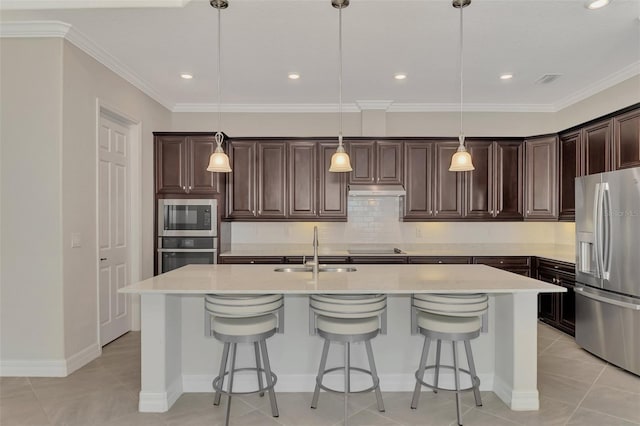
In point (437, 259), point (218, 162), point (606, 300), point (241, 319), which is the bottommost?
point (606, 300)

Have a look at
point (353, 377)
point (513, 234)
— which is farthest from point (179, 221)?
point (513, 234)

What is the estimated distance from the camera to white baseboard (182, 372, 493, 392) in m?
2.73

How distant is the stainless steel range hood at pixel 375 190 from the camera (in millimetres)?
4621

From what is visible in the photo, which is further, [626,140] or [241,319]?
[626,140]

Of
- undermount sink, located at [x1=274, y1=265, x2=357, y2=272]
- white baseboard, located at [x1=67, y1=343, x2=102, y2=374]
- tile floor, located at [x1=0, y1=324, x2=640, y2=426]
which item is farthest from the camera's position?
white baseboard, located at [x1=67, y1=343, x2=102, y2=374]

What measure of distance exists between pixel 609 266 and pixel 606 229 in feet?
1.09

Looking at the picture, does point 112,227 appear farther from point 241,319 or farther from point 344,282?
point 344,282

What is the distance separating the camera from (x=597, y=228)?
3389mm

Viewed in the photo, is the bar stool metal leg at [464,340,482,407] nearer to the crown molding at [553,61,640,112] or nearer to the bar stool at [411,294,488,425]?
the bar stool at [411,294,488,425]

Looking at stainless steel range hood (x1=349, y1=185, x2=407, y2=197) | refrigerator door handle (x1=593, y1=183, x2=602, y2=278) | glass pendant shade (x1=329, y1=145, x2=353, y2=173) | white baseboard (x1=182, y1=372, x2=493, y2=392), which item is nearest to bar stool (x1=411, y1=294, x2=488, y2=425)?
white baseboard (x1=182, y1=372, x2=493, y2=392)

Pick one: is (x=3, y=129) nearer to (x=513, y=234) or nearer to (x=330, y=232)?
(x=330, y=232)

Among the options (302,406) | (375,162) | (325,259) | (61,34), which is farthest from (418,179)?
(61,34)

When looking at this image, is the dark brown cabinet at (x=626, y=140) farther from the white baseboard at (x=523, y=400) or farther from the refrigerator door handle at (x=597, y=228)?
the white baseboard at (x=523, y=400)

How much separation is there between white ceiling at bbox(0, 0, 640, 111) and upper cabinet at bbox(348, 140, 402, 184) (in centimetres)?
63
